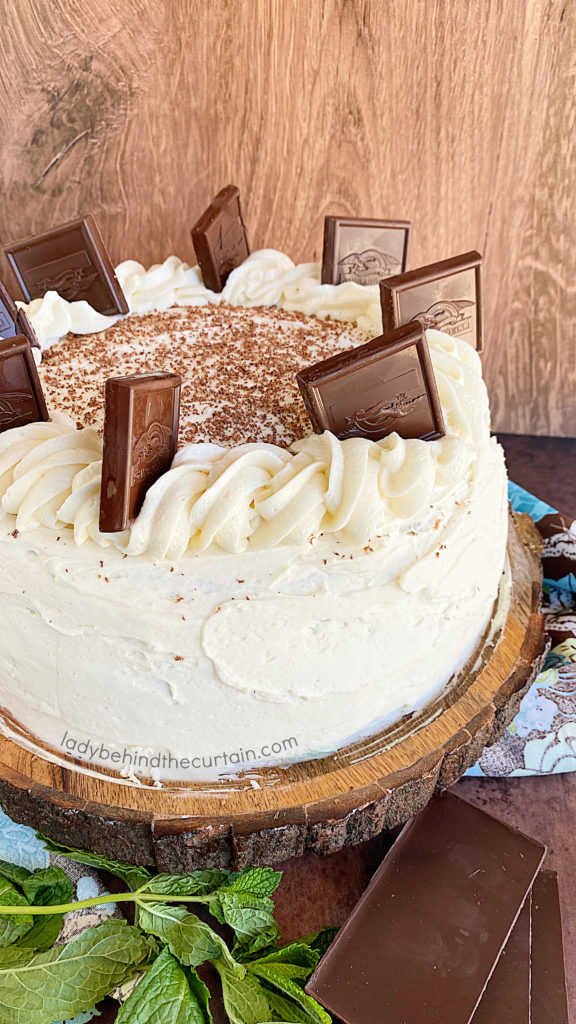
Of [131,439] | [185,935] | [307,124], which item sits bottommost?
[185,935]

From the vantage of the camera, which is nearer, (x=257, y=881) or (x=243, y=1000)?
(x=243, y=1000)

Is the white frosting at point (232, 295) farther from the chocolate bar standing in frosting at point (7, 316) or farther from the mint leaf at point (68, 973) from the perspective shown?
the mint leaf at point (68, 973)

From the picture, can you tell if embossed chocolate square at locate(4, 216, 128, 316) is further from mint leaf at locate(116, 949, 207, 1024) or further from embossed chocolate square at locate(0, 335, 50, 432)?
mint leaf at locate(116, 949, 207, 1024)

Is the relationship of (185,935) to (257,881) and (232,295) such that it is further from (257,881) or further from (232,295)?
(232,295)

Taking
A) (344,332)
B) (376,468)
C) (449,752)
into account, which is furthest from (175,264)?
(449,752)

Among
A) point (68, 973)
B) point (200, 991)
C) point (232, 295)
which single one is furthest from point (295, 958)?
point (232, 295)

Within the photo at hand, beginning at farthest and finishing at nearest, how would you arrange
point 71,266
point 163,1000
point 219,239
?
point 219,239
point 71,266
point 163,1000
